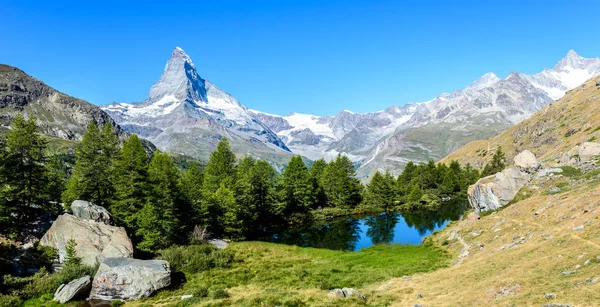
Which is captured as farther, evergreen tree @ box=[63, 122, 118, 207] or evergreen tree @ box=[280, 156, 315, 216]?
evergreen tree @ box=[280, 156, 315, 216]

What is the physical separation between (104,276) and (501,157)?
17577cm

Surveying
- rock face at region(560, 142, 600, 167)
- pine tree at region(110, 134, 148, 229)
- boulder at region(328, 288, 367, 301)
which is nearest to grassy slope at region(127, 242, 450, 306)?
boulder at region(328, 288, 367, 301)

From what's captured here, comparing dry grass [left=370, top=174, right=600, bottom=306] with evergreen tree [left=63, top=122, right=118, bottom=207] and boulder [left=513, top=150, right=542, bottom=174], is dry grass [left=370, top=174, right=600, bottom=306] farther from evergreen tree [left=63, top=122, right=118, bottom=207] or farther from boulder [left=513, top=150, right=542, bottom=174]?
evergreen tree [left=63, top=122, right=118, bottom=207]

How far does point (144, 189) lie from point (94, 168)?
9240mm

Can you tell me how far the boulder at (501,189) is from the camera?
55906 millimetres

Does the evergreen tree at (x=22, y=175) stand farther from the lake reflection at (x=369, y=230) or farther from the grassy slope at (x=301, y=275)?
the lake reflection at (x=369, y=230)

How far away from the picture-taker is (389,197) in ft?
412

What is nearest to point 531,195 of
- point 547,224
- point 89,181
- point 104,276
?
point 547,224

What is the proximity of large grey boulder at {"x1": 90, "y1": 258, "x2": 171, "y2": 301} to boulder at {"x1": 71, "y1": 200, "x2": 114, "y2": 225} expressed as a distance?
17.0 metres

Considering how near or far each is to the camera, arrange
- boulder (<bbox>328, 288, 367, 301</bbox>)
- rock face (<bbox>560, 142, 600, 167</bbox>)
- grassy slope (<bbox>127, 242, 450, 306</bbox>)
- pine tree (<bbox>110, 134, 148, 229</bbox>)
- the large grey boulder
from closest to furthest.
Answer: boulder (<bbox>328, 288, 367, 301</bbox>)
grassy slope (<bbox>127, 242, 450, 306</bbox>)
the large grey boulder
rock face (<bbox>560, 142, 600, 167</bbox>)
pine tree (<bbox>110, 134, 148, 229</bbox>)

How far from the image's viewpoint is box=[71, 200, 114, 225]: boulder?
49.8 m

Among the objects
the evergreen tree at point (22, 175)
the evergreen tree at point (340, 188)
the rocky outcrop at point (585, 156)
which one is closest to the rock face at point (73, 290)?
the evergreen tree at point (22, 175)

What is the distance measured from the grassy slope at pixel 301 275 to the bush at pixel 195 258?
190cm

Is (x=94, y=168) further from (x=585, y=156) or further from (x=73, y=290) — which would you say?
(x=585, y=156)
